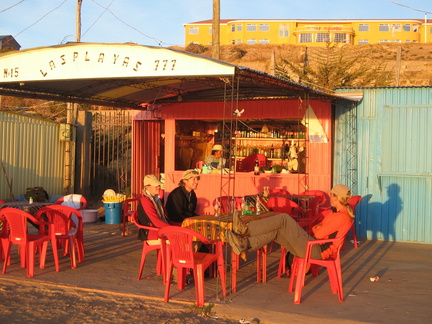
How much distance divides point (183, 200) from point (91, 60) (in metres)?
2.30

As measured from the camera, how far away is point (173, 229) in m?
6.25

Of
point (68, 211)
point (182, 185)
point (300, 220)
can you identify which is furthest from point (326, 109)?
point (68, 211)

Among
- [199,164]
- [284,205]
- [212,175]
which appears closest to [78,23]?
[199,164]

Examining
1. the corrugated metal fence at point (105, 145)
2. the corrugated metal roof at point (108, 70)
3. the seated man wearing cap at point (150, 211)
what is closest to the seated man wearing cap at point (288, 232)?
the seated man wearing cap at point (150, 211)

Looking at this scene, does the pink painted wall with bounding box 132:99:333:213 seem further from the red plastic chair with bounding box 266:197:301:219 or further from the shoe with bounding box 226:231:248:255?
the shoe with bounding box 226:231:248:255

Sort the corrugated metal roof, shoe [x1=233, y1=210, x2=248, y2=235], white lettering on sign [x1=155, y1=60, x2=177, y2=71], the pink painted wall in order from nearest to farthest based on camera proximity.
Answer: shoe [x1=233, y1=210, x2=248, y2=235]
the corrugated metal roof
white lettering on sign [x1=155, y1=60, x2=177, y2=71]
the pink painted wall

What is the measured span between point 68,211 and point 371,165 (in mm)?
5987

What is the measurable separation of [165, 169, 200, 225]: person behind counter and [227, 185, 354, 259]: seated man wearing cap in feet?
5.78

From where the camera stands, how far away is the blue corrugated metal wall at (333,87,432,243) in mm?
10695

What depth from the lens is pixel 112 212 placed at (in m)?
12.7

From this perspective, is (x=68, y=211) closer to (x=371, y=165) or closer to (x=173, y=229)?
(x=173, y=229)

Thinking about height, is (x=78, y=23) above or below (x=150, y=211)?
above

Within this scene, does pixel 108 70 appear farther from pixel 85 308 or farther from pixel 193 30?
pixel 193 30

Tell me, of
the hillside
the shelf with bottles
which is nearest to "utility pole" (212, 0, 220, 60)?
the shelf with bottles
